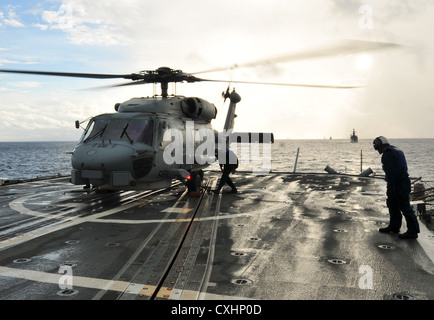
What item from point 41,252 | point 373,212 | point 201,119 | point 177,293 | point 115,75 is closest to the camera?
point 177,293

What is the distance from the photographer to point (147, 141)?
11.8 m

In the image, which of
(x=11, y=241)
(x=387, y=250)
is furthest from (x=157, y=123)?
(x=387, y=250)

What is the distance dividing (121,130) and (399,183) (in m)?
8.02

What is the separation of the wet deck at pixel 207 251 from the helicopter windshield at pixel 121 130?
2114 millimetres

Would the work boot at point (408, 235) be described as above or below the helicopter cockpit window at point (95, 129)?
below

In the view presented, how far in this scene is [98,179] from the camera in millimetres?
10766

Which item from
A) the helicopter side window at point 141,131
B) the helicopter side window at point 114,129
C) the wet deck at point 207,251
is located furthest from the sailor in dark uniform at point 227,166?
the helicopter side window at point 114,129

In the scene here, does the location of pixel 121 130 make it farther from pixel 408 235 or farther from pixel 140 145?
pixel 408 235

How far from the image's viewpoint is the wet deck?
200 inches

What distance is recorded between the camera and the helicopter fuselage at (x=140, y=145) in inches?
426

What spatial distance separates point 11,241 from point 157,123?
594cm

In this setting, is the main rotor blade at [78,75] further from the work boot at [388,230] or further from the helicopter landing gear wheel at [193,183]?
the work boot at [388,230]

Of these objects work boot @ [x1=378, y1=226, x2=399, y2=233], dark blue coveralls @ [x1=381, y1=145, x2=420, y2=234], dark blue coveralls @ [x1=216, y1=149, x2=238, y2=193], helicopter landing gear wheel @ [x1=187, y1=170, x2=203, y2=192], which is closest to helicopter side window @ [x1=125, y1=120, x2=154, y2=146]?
helicopter landing gear wheel @ [x1=187, y1=170, x2=203, y2=192]
